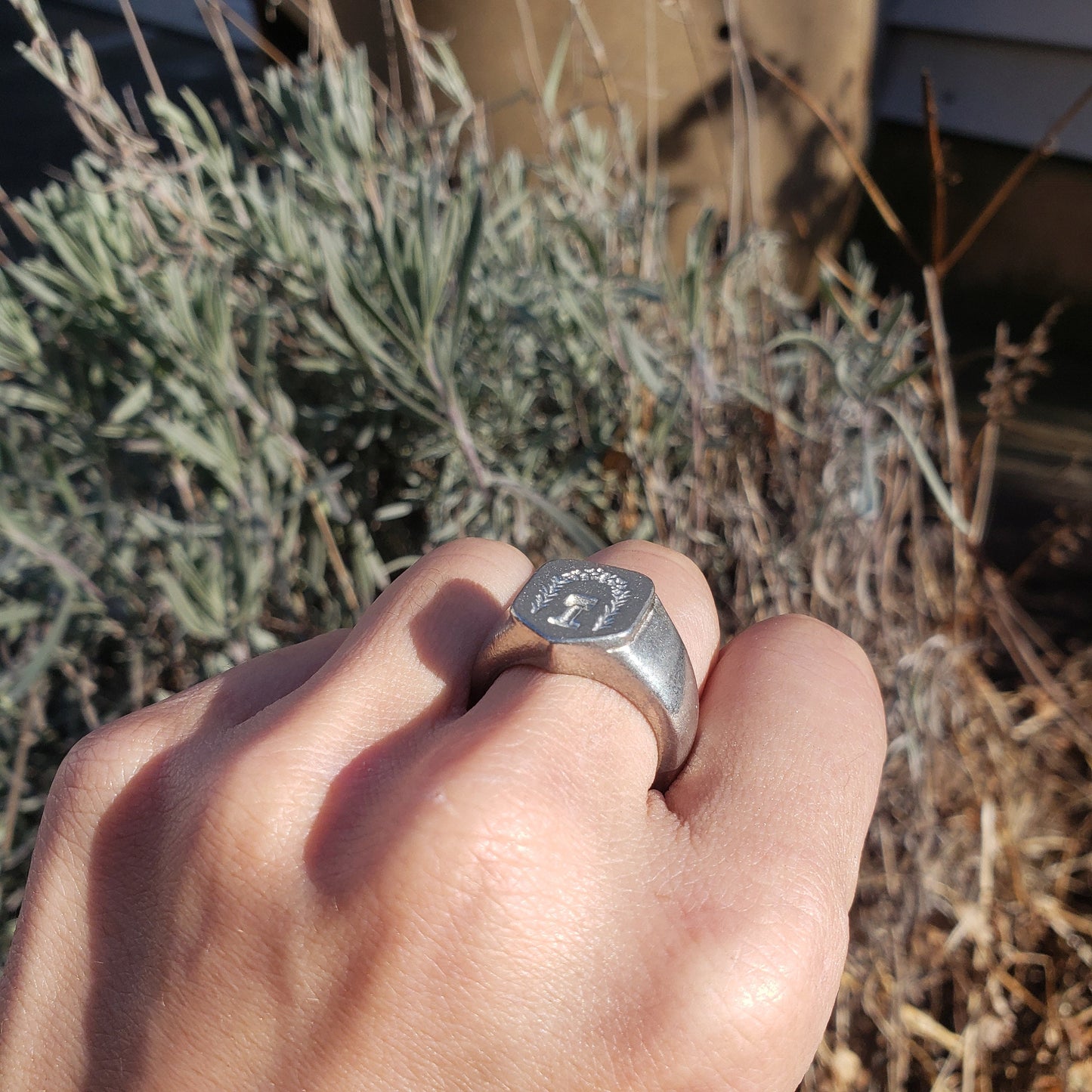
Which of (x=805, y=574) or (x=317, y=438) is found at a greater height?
(x=317, y=438)

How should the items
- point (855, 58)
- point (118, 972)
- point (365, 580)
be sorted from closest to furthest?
1. point (118, 972)
2. point (365, 580)
3. point (855, 58)

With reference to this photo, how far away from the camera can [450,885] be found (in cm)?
53

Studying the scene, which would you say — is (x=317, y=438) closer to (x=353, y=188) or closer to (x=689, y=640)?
(x=353, y=188)

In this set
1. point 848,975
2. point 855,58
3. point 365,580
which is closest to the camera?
point 365,580

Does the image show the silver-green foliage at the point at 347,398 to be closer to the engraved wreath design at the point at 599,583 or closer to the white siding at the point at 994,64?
the engraved wreath design at the point at 599,583

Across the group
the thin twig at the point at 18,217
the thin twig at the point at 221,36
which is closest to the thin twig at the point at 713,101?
the thin twig at the point at 221,36

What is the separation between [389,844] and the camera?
54cm

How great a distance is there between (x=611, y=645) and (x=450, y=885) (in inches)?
6.4

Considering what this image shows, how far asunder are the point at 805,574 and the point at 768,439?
212 millimetres

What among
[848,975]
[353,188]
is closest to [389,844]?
[353,188]

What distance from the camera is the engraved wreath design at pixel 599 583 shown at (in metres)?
0.59

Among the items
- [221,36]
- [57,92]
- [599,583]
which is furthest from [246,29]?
[57,92]

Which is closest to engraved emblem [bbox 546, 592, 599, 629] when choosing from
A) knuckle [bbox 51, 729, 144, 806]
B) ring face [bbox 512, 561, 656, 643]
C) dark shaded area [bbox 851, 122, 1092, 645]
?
ring face [bbox 512, 561, 656, 643]

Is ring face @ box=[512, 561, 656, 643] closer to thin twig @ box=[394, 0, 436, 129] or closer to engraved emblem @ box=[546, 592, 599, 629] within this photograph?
engraved emblem @ box=[546, 592, 599, 629]
